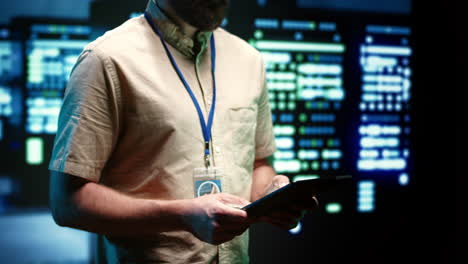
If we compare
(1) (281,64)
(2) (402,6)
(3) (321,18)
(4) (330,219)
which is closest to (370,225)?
(4) (330,219)

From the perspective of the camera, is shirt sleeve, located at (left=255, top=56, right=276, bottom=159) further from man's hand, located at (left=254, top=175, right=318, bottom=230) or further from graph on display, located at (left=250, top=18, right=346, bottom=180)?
graph on display, located at (left=250, top=18, right=346, bottom=180)

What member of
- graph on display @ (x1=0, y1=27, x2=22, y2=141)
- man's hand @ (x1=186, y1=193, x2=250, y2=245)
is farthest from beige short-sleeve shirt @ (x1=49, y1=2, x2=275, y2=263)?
graph on display @ (x1=0, y1=27, x2=22, y2=141)

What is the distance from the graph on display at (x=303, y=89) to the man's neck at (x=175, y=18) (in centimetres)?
87

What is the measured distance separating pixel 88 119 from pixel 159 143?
16 cm

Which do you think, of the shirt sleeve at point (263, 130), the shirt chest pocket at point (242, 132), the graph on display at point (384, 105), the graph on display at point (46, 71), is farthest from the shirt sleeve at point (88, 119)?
the graph on display at point (384, 105)

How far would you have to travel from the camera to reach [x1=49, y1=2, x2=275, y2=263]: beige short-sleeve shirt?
2.77ft

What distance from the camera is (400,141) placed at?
2033 millimetres

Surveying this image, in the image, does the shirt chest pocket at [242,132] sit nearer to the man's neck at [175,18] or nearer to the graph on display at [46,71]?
the man's neck at [175,18]

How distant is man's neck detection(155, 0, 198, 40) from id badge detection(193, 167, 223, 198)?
1.15 feet

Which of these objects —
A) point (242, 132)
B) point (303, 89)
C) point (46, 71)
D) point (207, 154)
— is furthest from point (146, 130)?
point (46, 71)

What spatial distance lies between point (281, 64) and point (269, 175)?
819 millimetres

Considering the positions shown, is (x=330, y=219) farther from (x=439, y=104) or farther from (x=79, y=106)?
(x=79, y=106)

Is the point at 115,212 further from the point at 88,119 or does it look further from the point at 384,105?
the point at 384,105

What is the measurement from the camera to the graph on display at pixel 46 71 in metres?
2.00
